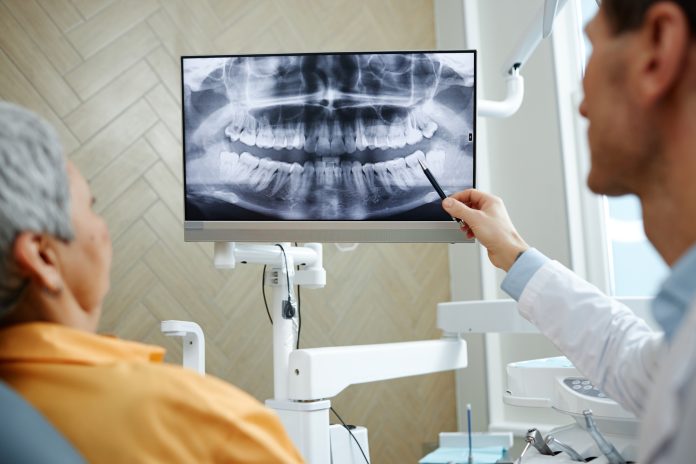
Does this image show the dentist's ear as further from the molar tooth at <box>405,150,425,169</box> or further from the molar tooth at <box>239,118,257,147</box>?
the molar tooth at <box>239,118,257,147</box>

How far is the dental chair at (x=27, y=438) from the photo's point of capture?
0.70 metres

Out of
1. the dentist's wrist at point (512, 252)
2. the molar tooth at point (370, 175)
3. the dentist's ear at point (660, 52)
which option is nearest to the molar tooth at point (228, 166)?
the molar tooth at point (370, 175)

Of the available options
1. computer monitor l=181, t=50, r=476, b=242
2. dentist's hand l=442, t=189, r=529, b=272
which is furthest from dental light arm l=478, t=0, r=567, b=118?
dentist's hand l=442, t=189, r=529, b=272

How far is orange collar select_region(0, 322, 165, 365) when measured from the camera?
31.9 inches

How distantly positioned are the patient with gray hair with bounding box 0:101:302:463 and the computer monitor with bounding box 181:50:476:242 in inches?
30.3

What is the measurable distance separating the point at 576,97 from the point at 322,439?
2.29 meters

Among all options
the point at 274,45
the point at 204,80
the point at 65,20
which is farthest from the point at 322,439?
the point at 274,45

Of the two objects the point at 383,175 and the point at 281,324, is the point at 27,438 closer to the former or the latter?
the point at 281,324

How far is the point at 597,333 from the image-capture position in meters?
1.28

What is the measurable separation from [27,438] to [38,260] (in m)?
0.23

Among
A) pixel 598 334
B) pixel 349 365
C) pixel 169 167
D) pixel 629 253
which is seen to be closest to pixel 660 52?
pixel 598 334

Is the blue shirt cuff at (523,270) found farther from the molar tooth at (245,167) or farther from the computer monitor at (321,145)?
the molar tooth at (245,167)

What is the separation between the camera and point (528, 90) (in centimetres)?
328

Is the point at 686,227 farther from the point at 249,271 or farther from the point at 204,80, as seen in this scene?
the point at 249,271
